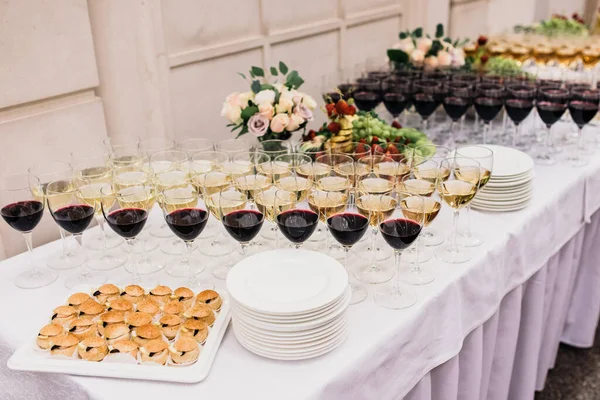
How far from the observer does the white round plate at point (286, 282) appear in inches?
43.6

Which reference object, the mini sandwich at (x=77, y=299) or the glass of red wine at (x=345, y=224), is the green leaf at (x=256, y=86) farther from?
the mini sandwich at (x=77, y=299)

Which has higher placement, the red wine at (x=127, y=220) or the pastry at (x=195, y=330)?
the red wine at (x=127, y=220)

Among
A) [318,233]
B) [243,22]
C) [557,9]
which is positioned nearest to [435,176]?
[318,233]

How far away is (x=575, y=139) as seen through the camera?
2.34 meters

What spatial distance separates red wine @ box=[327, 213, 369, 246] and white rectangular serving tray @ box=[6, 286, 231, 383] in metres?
0.36

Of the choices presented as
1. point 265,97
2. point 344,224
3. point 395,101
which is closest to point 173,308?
point 344,224

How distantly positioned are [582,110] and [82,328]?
1780mm

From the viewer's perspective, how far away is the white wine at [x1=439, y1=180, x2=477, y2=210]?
1479 millimetres

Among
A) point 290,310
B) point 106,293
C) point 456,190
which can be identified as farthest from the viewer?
point 456,190

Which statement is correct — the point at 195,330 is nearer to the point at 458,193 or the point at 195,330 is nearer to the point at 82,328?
the point at 82,328

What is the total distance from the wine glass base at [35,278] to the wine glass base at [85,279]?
0.05m

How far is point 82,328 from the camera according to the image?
3.84ft

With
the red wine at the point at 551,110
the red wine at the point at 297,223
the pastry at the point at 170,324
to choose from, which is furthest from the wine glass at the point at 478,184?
the pastry at the point at 170,324

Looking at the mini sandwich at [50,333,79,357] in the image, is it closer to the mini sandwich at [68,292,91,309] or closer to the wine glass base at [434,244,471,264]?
the mini sandwich at [68,292,91,309]
